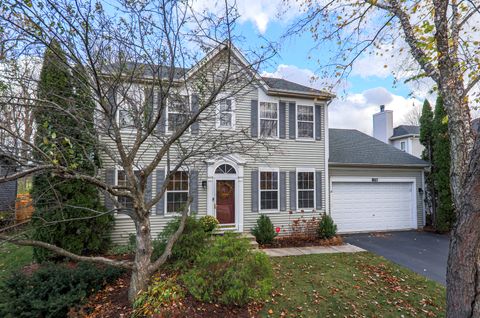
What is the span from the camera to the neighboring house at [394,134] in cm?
1883

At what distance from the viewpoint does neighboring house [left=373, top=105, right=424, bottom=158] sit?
1883cm

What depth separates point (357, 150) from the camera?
12.0 m

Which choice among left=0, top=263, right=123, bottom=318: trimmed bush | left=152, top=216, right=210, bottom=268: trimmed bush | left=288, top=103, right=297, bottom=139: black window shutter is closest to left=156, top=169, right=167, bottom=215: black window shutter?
left=152, top=216, right=210, bottom=268: trimmed bush

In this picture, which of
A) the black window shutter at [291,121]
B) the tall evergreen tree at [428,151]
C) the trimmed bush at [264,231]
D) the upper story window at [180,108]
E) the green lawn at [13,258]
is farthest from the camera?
the tall evergreen tree at [428,151]

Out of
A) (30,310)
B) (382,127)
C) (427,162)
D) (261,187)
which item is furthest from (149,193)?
(382,127)

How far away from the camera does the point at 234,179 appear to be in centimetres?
952

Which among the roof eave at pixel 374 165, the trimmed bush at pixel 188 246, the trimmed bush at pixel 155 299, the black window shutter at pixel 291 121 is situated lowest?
the trimmed bush at pixel 155 299

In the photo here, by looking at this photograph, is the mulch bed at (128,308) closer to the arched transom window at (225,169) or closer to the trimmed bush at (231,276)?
the trimmed bush at (231,276)

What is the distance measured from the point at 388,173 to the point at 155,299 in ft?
36.6

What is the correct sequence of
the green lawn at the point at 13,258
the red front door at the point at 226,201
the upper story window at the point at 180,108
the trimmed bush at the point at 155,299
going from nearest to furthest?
the trimmed bush at the point at 155,299 < the upper story window at the point at 180,108 < the green lawn at the point at 13,258 < the red front door at the point at 226,201

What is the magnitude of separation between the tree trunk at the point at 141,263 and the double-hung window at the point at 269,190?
607 centimetres

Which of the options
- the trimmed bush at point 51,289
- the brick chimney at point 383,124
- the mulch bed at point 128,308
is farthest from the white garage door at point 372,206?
the trimmed bush at point 51,289

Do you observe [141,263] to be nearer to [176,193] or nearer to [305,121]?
[176,193]

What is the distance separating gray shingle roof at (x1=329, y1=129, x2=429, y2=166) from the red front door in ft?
14.0
